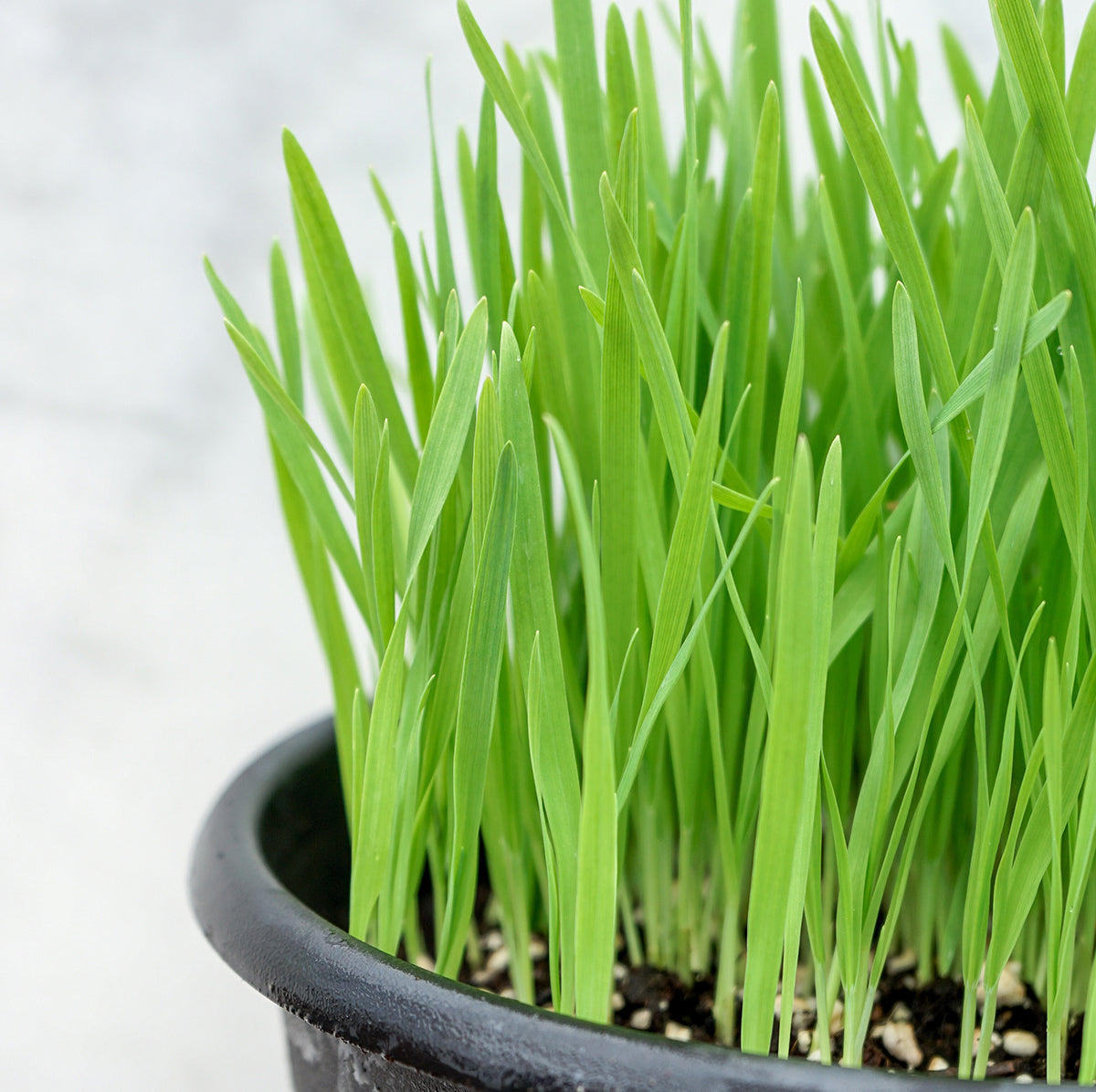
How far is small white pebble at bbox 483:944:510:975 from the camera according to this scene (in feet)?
1.40

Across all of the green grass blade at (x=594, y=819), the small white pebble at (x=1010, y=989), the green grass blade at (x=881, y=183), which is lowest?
the small white pebble at (x=1010, y=989)

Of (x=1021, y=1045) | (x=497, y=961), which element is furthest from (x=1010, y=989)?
(x=497, y=961)

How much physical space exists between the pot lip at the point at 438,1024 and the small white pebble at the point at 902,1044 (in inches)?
4.8

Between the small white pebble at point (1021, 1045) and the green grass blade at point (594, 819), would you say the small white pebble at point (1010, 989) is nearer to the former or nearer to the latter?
the small white pebble at point (1021, 1045)

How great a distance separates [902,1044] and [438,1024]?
0.18 metres

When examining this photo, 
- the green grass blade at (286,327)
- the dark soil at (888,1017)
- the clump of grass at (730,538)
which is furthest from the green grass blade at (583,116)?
the dark soil at (888,1017)

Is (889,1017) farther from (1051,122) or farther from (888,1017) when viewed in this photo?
(1051,122)

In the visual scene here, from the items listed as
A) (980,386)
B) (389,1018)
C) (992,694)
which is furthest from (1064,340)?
(389,1018)

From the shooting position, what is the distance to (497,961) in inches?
17.0

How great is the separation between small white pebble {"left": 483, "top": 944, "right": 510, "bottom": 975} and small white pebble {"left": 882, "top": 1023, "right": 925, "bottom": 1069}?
15 centimetres

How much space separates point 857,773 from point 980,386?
0.22m

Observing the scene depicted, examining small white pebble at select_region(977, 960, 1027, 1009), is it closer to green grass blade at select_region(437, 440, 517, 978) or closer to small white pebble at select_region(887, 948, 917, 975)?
small white pebble at select_region(887, 948, 917, 975)

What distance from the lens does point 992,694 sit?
1.23ft

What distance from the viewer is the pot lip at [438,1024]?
9.4 inches
